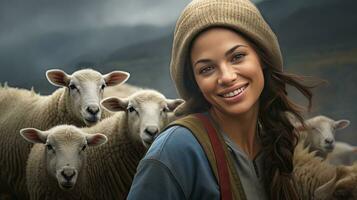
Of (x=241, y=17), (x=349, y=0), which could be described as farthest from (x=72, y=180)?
(x=349, y=0)

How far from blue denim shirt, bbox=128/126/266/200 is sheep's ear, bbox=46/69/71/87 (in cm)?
133

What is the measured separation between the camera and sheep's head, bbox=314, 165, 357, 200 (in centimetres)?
185

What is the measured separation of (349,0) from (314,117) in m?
0.62

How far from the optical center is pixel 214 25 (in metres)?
1.09

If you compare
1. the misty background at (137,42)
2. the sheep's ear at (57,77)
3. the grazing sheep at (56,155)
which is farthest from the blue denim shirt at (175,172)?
the misty background at (137,42)

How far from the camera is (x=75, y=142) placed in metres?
2.10

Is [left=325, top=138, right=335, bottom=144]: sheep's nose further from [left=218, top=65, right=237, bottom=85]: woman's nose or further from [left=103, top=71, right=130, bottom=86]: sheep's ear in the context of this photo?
[left=218, top=65, right=237, bottom=85]: woman's nose

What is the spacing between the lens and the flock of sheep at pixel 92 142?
208 cm

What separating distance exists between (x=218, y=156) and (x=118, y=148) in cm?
145

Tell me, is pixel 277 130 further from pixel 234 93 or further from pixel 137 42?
pixel 137 42

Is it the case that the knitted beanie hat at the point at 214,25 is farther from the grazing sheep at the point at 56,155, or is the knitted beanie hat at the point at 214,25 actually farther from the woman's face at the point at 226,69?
the grazing sheep at the point at 56,155

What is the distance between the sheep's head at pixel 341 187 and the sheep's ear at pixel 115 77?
3.13 feet

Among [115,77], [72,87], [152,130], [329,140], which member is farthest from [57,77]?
[329,140]

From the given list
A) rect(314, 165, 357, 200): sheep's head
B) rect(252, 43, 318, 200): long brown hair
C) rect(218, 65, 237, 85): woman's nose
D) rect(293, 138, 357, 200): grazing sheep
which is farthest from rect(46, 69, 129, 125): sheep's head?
rect(218, 65, 237, 85): woman's nose
